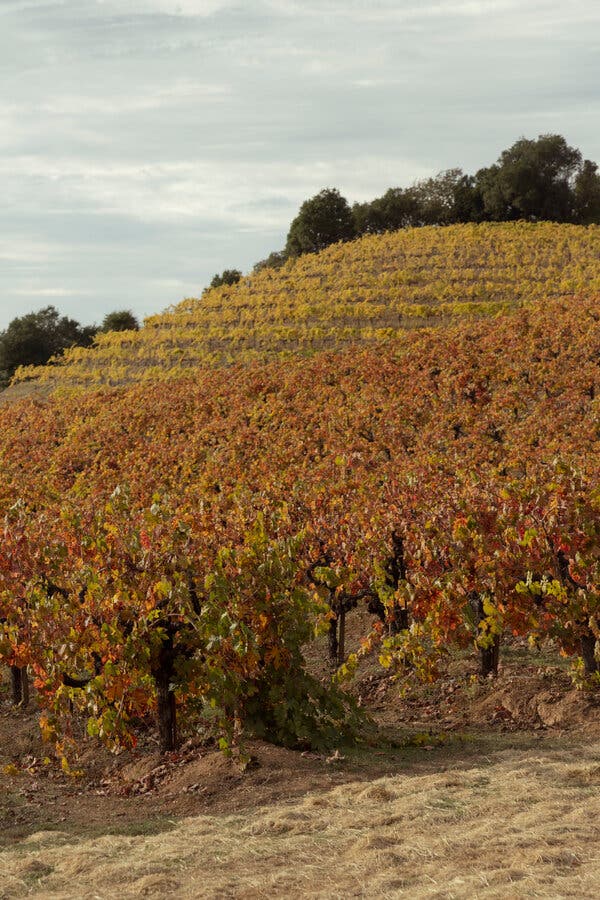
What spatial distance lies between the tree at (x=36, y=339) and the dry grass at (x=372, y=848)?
55495 mm

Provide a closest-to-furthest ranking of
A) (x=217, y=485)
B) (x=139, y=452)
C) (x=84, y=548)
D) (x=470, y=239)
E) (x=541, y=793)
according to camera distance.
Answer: (x=541, y=793)
(x=84, y=548)
(x=217, y=485)
(x=139, y=452)
(x=470, y=239)

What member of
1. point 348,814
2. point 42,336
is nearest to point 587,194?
point 42,336

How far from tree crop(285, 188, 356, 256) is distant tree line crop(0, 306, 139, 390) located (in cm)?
1433

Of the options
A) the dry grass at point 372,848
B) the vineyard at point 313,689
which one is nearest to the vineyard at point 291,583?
the vineyard at point 313,689

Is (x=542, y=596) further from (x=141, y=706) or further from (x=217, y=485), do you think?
(x=217, y=485)

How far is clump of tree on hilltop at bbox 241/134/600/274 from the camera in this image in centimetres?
6825

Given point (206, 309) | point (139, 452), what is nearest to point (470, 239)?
point (206, 309)

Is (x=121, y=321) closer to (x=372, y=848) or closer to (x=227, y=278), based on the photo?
(x=227, y=278)

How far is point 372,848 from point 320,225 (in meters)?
67.1

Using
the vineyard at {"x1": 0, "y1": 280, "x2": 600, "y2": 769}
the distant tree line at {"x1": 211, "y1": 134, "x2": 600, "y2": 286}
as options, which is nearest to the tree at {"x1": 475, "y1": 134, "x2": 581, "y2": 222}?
the distant tree line at {"x1": 211, "y1": 134, "x2": 600, "y2": 286}

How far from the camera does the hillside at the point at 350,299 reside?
143 ft

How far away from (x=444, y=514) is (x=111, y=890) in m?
6.63

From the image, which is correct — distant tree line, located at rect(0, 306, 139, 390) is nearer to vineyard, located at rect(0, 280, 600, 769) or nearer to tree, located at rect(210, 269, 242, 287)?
tree, located at rect(210, 269, 242, 287)

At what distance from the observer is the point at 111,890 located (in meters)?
6.42
